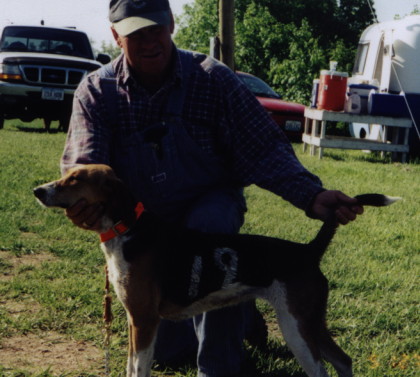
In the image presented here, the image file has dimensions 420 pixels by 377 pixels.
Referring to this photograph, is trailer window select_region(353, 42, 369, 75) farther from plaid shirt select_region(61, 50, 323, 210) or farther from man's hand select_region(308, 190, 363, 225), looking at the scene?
man's hand select_region(308, 190, 363, 225)

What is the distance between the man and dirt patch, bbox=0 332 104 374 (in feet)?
1.46

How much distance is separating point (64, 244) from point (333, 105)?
8.34 metres

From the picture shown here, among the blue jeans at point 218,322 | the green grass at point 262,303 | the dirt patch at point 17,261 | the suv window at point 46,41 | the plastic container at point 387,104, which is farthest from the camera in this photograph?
the suv window at point 46,41

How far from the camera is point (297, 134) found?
15.6 metres

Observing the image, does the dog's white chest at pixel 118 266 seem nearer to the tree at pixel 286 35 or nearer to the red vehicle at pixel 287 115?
the red vehicle at pixel 287 115

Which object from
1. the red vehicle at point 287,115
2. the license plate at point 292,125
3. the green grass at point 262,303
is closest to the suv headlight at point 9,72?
the red vehicle at point 287,115

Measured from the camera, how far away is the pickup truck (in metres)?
15.0

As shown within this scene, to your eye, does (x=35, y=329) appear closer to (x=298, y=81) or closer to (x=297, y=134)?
Answer: (x=297, y=134)

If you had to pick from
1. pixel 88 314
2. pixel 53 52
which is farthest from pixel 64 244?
pixel 53 52

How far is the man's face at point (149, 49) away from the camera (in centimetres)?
343

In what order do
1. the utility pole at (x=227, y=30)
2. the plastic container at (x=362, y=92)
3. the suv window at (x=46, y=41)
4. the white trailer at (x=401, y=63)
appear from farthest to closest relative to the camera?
the suv window at (x=46, y=41) < the white trailer at (x=401, y=63) < the plastic container at (x=362, y=92) < the utility pole at (x=227, y=30)

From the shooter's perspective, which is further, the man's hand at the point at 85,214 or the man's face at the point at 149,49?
the man's face at the point at 149,49

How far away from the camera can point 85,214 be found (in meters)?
3.01

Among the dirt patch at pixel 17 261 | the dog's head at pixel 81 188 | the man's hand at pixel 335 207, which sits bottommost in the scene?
the dirt patch at pixel 17 261
